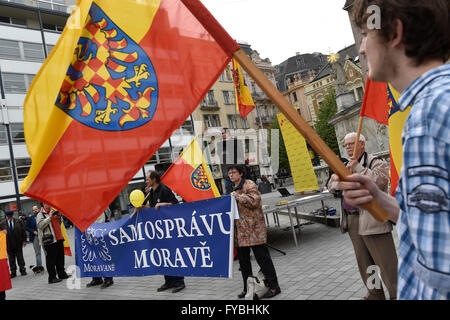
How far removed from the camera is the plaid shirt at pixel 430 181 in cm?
80

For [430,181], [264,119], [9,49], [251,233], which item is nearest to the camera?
[430,181]

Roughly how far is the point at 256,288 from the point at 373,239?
203 cm

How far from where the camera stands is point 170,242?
4.95m

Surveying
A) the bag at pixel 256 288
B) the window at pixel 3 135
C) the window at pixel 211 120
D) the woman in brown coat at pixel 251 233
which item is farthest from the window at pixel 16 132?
the bag at pixel 256 288

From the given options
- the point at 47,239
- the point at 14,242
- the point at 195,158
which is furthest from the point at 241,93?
the point at 14,242

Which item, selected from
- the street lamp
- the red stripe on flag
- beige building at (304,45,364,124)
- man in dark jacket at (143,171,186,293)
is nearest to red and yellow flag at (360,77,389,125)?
man in dark jacket at (143,171,186,293)

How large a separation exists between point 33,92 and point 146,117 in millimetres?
966

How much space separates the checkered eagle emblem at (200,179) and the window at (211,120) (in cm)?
4550

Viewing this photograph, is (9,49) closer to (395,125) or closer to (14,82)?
(14,82)

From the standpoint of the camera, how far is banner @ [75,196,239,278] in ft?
15.1

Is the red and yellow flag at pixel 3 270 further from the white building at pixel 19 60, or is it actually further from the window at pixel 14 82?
the window at pixel 14 82

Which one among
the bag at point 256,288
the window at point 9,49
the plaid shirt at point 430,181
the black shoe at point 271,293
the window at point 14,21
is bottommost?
the black shoe at point 271,293
